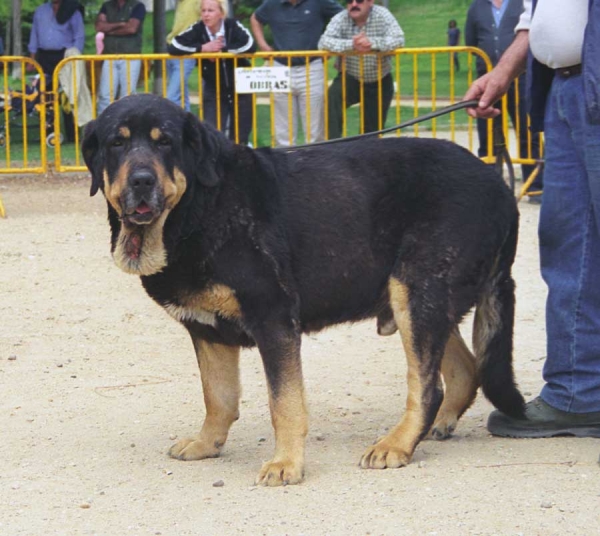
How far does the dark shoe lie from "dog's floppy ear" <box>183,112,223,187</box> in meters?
1.69

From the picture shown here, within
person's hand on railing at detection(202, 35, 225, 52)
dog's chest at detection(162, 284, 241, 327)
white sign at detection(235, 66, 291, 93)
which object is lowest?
dog's chest at detection(162, 284, 241, 327)

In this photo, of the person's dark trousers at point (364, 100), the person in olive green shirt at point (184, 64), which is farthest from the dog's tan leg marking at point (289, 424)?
the person in olive green shirt at point (184, 64)

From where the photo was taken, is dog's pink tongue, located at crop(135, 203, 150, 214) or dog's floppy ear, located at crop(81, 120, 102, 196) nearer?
dog's pink tongue, located at crop(135, 203, 150, 214)

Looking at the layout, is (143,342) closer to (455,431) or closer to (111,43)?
(455,431)

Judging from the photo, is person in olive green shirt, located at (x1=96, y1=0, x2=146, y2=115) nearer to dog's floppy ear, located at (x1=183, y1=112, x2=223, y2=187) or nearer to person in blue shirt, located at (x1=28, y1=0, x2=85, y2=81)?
person in blue shirt, located at (x1=28, y1=0, x2=85, y2=81)

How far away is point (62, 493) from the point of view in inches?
171

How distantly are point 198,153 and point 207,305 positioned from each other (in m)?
0.58

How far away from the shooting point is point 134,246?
175 inches

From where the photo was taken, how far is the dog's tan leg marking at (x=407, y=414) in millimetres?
4621

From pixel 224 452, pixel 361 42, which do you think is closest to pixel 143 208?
pixel 224 452

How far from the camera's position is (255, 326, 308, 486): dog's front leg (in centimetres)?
439

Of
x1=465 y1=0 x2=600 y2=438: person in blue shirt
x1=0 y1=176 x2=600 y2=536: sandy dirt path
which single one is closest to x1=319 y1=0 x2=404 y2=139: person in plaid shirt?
x1=0 y1=176 x2=600 y2=536: sandy dirt path

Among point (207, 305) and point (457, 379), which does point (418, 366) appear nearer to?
point (457, 379)

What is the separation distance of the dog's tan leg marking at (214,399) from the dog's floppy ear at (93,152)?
0.81m
